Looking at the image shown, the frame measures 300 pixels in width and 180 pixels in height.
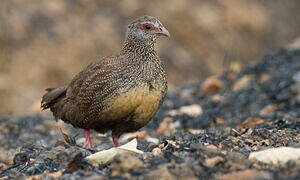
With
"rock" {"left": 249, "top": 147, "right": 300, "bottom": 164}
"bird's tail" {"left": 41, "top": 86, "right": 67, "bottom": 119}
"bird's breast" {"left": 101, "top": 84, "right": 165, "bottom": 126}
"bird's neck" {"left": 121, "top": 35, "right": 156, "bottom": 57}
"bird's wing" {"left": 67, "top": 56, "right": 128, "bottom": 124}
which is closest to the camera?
"rock" {"left": 249, "top": 147, "right": 300, "bottom": 164}

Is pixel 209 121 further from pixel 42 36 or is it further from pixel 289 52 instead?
pixel 42 36

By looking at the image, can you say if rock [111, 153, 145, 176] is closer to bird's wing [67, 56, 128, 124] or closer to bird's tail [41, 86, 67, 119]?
bird's wing [67, 56, 128, 124]

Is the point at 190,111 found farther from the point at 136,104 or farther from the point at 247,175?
the point at 247,175

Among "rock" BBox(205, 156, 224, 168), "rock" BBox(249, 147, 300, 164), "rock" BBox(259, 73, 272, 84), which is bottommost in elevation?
"rock" BBox(205, 156, 224, 168)

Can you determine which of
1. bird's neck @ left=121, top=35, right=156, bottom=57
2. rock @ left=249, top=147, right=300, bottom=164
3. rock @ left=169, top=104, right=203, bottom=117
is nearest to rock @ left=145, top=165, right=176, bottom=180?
rock @ left=249, top=147, right=300, bottom=164

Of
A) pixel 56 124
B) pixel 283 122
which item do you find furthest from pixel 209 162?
pixel 56 124

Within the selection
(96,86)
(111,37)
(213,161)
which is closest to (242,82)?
(96,86)

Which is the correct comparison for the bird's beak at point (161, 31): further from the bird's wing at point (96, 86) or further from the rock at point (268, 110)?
the rock at point (268, 110)
